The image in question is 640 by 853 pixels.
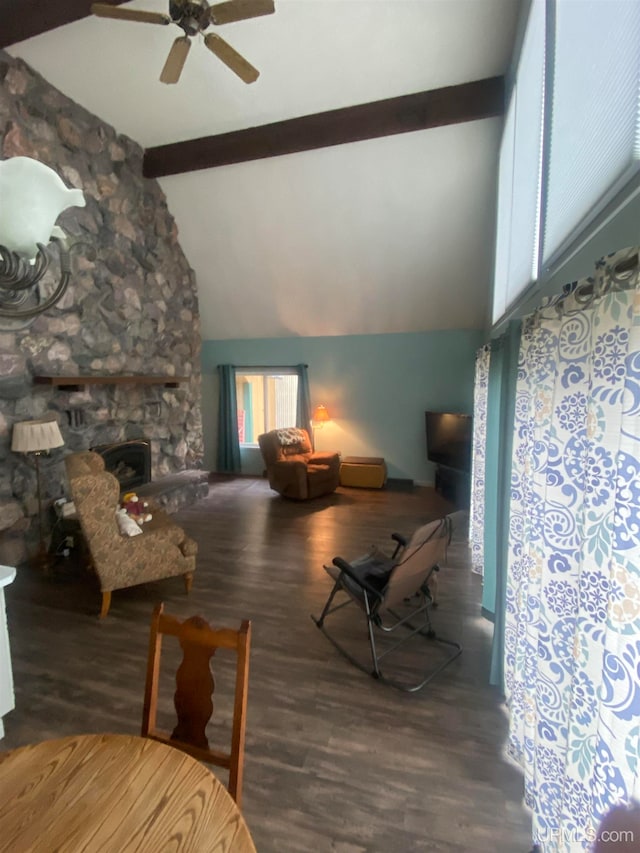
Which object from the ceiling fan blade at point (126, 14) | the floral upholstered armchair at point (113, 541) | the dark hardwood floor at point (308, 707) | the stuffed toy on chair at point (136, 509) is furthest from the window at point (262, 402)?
the ceiling fan blade at point (126, 14)

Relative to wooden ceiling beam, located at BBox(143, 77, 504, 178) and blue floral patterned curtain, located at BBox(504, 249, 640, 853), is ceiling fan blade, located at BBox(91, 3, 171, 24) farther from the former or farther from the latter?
blue floral patterned curtain, located at BBox(504, 249, 640, 853)

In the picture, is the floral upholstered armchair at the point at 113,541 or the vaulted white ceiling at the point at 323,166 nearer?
the floral upholstered armchair at the point at 113,541

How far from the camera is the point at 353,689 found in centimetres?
219

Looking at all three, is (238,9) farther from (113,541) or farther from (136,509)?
(136,509)

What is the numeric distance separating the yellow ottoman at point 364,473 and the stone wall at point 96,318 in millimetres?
2400

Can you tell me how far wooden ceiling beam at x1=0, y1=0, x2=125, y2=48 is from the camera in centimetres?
254

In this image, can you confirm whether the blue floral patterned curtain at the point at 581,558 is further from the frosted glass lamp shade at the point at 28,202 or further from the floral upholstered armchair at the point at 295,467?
the floral upholstered armchair at the point at 295,467

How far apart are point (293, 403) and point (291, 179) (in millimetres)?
3513

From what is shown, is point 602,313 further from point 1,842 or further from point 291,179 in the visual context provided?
point 291,179

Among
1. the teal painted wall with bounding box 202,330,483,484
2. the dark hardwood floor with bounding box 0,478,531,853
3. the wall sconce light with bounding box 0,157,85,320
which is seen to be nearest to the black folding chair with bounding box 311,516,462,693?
the dark hardwood floor with bounding box 0,478,531,853

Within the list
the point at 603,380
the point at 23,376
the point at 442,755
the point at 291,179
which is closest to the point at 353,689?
the point at 442,755

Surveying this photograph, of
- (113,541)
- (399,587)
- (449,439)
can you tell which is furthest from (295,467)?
(399,587)

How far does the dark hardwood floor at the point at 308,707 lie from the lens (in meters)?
1.54

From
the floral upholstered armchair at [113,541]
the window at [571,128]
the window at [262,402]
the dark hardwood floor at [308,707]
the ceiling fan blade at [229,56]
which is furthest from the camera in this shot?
the window at [262,402]
